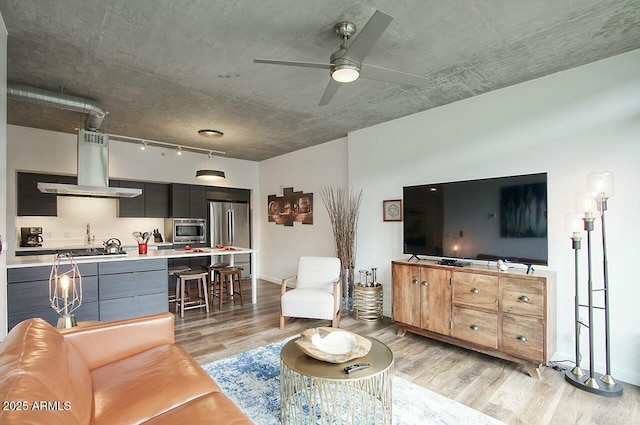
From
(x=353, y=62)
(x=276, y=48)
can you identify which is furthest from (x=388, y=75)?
(x=276, y=48)

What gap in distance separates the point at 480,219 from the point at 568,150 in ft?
3.20

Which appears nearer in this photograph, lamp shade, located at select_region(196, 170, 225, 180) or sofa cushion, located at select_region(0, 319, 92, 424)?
sofa cushion, located at select_region(0, 319, 92, 424)

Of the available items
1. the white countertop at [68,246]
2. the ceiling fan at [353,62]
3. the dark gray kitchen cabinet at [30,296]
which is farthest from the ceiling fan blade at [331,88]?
the white countertop at [68,246]

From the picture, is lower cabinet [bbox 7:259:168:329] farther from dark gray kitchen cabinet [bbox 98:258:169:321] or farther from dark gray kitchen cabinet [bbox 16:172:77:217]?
→ dark gray kitchen cabinet [bbox 16:172:77:217]

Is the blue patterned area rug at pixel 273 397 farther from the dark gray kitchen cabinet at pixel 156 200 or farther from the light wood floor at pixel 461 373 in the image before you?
the dark gray kitchen cabinet at pixel 156 200

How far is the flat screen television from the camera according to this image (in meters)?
2.94

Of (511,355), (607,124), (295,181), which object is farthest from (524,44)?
(295,181)

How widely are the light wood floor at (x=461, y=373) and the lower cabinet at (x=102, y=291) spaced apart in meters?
A: 0.58

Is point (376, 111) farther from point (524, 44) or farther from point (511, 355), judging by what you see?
point (511, 355)

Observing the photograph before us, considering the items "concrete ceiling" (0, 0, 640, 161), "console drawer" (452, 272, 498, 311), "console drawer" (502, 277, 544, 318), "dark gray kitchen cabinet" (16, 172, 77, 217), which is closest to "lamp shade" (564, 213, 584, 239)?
"console drawer" (502, 277, 544, 318)

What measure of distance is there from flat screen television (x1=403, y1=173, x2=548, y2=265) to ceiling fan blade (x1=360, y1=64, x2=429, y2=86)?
1406 millimetres

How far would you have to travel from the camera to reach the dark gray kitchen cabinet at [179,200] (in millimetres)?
6242

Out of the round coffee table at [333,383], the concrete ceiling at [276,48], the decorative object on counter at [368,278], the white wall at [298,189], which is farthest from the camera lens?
the white wall at [298,189]

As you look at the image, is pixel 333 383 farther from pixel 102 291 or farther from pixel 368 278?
pixel 102 291
